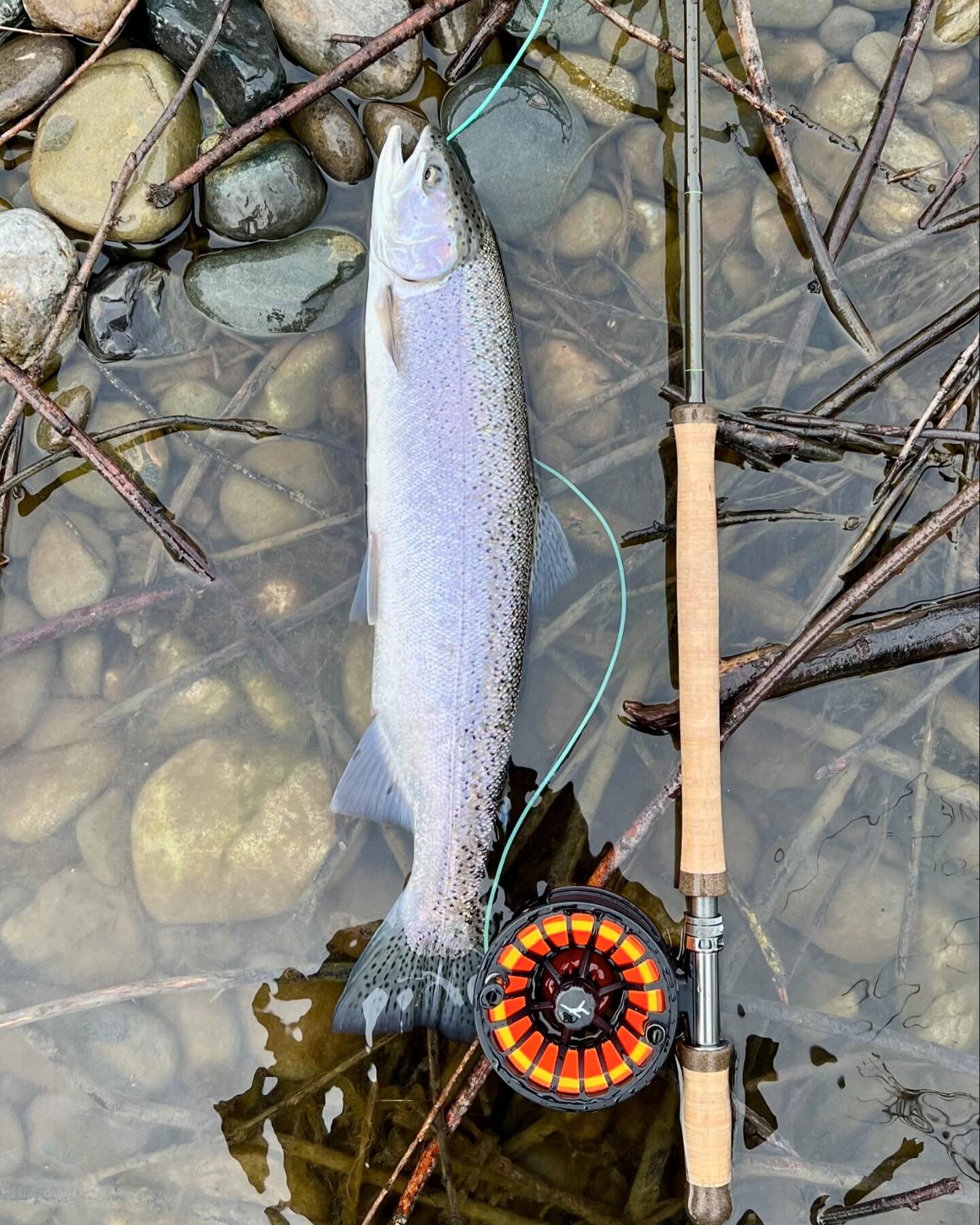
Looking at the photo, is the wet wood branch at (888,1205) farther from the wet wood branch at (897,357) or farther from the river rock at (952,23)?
the river rock at (952,23)

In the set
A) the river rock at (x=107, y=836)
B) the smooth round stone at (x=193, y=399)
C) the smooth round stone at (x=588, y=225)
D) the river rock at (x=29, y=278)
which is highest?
the smooth round stone at (x=588, y=225)

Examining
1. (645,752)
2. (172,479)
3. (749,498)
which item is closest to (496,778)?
(645,752)

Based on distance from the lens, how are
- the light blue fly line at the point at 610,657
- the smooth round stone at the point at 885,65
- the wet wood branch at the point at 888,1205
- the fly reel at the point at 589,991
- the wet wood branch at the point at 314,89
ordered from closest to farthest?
the fly reel at the point at 589,991
the wet wood branch at the point at 314,89
the wet wood branch at the point at 888,1205
the light blue fly line at the point at 610,657
the smooth round stone at the point at 885,65

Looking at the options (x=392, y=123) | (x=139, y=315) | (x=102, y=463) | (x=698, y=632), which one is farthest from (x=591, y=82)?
(x=102, y=463)

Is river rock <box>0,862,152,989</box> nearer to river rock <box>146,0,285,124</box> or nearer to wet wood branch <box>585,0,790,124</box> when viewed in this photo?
river rock <box>146,0,285,124</box>

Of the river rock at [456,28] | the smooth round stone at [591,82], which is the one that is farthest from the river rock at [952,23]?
the river rock at [456,28]

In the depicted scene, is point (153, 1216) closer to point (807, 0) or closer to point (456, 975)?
point (456, 975)
